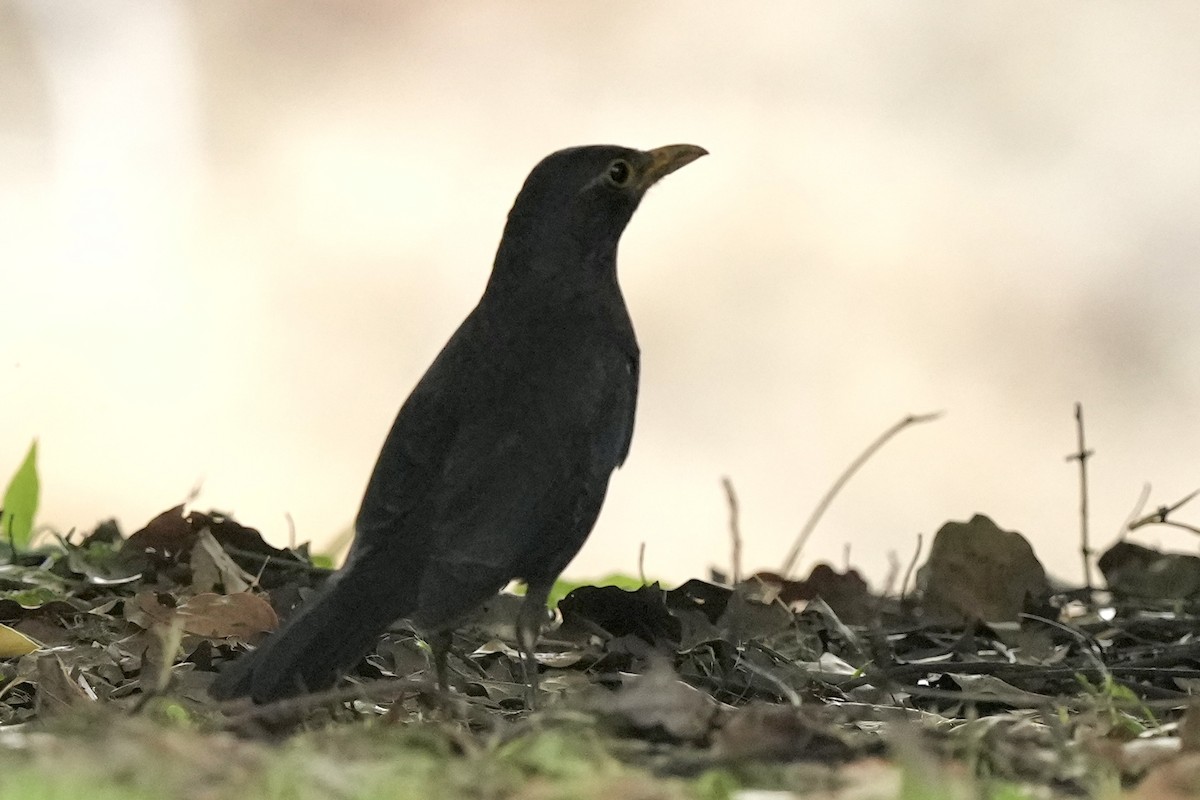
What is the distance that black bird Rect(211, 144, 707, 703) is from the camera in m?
3.25

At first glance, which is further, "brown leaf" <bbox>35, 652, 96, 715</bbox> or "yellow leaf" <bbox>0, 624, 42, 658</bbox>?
"yellow leaf" <bbox>0, 624, 42, 658</bbox>

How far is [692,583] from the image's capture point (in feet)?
13.4

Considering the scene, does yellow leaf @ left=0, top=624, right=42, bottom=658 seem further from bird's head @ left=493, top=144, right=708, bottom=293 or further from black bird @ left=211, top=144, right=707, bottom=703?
bird's head @ left=493, top=144, right=708, bottom=293

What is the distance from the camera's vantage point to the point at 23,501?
483 cm

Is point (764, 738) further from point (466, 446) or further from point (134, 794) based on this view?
point (466, 446)

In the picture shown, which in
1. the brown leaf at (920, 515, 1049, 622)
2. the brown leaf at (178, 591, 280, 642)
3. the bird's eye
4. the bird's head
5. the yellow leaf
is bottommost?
the yellow leaf

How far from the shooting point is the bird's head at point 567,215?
408 cm

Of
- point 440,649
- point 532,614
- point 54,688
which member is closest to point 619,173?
point 532,614

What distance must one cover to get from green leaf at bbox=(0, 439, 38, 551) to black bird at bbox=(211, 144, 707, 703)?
67.1 inches

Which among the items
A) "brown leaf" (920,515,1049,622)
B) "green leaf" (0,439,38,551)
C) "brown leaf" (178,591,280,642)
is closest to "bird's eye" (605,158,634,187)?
"brown leaf" (920,515,1049,622)

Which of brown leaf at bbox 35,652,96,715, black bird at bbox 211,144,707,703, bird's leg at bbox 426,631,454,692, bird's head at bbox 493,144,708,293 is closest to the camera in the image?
brown leaf at bbox 35,652,96,715

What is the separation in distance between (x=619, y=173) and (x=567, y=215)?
0.65 feet

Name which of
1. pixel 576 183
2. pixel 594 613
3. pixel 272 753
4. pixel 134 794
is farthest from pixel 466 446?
pixel 134 794

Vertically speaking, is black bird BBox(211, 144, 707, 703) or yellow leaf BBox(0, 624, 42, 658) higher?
black bird BBox(211, 144, 707, 703)
